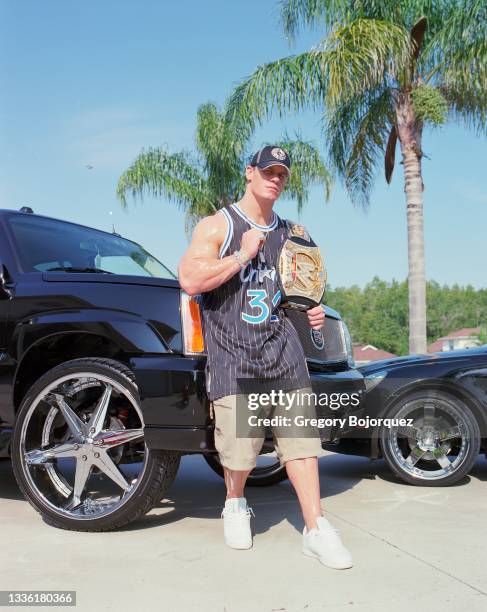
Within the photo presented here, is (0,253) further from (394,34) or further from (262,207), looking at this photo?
(394,34)

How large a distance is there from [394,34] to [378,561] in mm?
11951

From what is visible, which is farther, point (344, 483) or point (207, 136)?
point (207, 136)

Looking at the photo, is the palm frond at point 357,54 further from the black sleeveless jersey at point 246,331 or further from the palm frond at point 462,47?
the black sleeveless jersey at point 246,331

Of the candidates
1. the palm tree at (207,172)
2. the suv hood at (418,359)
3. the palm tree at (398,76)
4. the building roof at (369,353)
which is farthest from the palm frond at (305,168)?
the building roof at (369,353)

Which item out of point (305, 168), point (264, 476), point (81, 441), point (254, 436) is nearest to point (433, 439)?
point (264, 476)

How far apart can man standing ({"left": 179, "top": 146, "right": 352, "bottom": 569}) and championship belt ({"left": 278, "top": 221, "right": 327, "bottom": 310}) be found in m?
0.08

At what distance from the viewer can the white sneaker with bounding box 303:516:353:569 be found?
2.93 metres

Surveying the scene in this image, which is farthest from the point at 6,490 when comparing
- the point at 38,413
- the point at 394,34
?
the point at 394,34

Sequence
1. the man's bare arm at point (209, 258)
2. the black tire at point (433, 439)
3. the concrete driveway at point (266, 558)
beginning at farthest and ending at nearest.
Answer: the black tire at point (433, 439) → the man's bare arm at point (209, 258) → the concrete driveway at point (266, 558)

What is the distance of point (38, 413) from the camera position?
361cm

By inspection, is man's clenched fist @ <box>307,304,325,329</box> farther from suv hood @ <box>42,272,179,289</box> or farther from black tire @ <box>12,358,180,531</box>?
black tire @ <box>12,358,180,531</box>

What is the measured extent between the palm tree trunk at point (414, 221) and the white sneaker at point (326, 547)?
10.9m

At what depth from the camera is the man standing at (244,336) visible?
3.15 m

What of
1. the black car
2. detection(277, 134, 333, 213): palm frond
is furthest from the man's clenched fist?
detection(277, 134, 333, 213): palm frond
